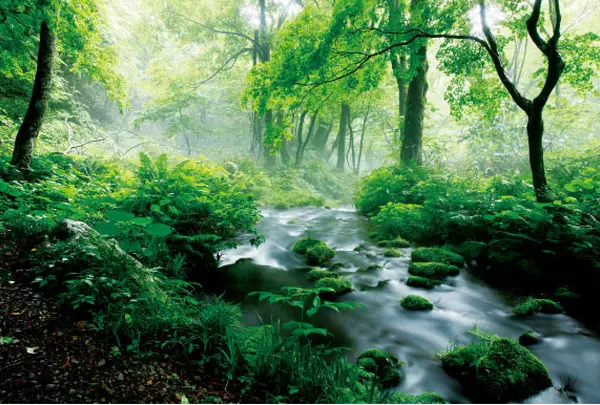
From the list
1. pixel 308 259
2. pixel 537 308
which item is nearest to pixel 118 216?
pixel 308 259

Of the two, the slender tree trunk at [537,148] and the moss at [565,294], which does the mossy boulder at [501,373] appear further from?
the slender tree trunk at [537,148]

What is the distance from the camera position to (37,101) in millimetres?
5418

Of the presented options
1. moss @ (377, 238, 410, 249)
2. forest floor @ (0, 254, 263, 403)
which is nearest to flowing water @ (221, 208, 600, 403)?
moss @ (377, 238, 410, 249)

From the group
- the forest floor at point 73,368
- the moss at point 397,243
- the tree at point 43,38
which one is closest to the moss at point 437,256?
the moss at point 397,243

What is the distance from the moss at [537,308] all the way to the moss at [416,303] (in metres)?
1.23

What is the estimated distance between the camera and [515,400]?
2.79 meters

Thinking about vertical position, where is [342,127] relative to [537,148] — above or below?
above

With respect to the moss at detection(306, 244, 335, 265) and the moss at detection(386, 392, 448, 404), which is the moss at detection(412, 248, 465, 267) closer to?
the moss at detection(306, 244, 335, 265)

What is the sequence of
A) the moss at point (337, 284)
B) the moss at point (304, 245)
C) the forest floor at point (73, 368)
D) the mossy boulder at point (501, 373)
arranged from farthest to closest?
the moss at point (304, 245)
the moss at point (337, 284)
the mossy boulder at point (501, 373)
the forest floor at point (73, 368)

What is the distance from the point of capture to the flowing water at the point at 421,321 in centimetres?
319

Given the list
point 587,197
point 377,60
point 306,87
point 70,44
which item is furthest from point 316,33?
point 587,197

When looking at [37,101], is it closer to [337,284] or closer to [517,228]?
[337,284]

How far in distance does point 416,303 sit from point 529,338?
4.60 feet

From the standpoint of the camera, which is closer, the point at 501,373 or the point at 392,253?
the point at 501,373
